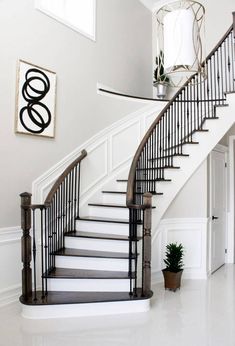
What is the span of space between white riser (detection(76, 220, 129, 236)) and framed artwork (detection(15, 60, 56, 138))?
1308 millimetres

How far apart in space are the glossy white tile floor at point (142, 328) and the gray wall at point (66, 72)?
1.21 meters

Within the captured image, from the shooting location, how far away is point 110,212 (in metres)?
4.48

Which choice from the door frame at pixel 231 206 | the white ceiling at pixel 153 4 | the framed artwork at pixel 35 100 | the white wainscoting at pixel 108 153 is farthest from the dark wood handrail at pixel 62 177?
the white ceiling at pixel 153 4

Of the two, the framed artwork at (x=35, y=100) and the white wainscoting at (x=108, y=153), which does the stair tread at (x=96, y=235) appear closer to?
the white wainscoting at (x=108, y=153)

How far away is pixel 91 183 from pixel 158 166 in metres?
1.06

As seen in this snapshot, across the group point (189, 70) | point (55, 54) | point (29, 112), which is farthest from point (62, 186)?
point (189, 70)

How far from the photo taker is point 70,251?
390 cm

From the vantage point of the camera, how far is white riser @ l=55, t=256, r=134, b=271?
369 cm

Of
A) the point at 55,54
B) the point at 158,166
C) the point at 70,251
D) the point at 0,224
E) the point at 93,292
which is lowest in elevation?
the point at 93,292

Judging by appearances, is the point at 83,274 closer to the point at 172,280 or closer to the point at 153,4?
the point at 172,280

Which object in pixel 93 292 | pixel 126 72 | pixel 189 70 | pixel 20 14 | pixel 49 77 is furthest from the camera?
pixel 126 72

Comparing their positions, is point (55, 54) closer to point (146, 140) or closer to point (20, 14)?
point (20, 14)

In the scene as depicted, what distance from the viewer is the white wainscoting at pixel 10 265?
360 cm

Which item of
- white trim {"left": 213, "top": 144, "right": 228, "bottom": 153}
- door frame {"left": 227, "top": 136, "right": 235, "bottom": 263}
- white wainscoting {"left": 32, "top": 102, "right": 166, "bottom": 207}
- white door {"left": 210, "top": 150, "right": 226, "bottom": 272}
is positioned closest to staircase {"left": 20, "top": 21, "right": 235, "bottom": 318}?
white wainscoting {"left": 32, "top": 102, "right": 166, "bottom": 207}
